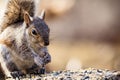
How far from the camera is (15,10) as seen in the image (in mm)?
3195

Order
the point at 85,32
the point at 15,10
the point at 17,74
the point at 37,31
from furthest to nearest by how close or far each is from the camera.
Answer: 1. the point at 85,32
2. the point at 15,10
3. the point at 17,74
4. the point at 37,31

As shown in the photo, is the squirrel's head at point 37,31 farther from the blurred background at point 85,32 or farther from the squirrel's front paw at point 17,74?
the blurred background at point 85,32

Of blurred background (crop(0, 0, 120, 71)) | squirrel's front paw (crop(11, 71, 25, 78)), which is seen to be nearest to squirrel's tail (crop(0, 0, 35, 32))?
squirrel's front paw (crop(11, 71, 25, 78))

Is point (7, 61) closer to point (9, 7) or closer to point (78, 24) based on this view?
point (9, 7)

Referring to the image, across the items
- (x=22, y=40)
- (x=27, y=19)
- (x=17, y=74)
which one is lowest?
(x=17, y=74)

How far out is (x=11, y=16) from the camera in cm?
318

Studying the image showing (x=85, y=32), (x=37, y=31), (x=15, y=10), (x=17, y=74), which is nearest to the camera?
(x=37, y=31)

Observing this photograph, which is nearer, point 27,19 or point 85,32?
point 27,19

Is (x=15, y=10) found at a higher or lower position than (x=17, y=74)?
higher

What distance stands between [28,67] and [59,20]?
11.5 feet

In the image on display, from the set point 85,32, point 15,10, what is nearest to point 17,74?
point 15,10

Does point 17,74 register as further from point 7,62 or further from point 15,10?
point 15,10

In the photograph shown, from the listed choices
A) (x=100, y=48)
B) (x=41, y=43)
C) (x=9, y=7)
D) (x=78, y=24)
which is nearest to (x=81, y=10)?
(x=78, y=24)

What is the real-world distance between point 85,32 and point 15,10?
125 inches
